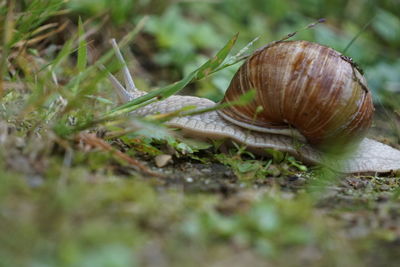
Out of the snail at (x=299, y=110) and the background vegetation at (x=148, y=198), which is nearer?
the background vegetation at (x=148, y=198)

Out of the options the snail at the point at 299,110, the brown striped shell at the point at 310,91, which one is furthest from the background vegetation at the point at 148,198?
the brown striped shell at the point at 310,91

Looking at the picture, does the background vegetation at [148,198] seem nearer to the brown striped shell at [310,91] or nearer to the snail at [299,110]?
the snail at [299,110]

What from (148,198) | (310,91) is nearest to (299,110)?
(310,91)

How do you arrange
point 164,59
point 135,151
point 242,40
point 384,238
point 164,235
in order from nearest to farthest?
point 164,235 → point 384,238 → point 135,151 → point 164,59 → point 242,40

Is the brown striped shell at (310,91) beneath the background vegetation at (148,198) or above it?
above

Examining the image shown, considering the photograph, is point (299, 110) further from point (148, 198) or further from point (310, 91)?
point (148, 198)

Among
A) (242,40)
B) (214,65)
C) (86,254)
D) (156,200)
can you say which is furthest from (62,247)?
(242,40)

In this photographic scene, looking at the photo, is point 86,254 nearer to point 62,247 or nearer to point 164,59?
point 62,247

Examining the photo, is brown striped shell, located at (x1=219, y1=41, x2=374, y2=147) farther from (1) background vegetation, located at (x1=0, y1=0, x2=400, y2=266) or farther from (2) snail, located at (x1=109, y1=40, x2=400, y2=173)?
(1) background vegetation, located at (x1=0, y1=0, x2=400, y2=266)
